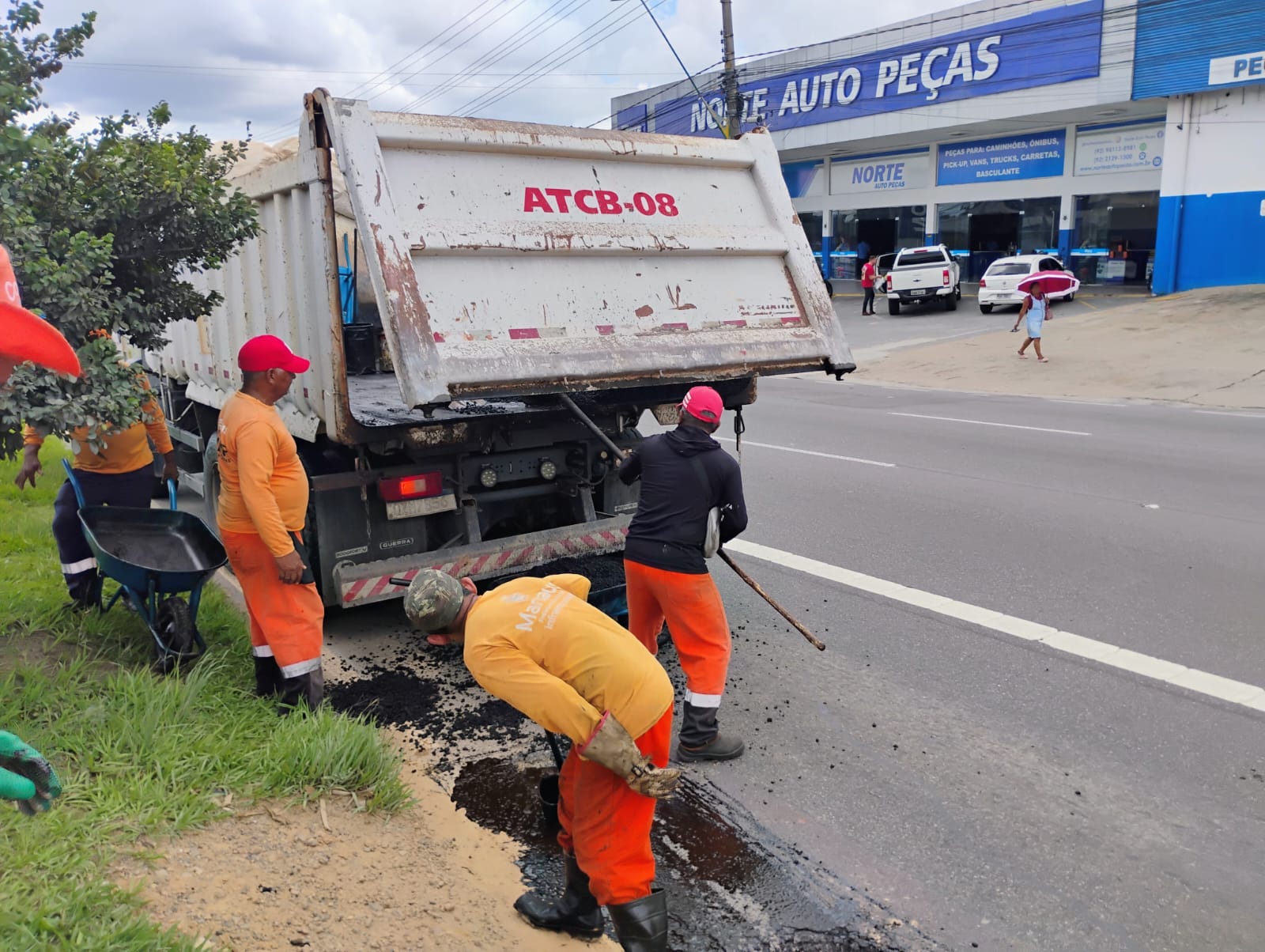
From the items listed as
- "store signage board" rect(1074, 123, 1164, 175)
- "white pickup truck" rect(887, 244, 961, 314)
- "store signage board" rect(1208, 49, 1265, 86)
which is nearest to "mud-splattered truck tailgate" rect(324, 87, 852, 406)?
"store signage board" rect(1208, 49, 1265, 86)

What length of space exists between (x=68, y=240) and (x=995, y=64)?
27.1 meters

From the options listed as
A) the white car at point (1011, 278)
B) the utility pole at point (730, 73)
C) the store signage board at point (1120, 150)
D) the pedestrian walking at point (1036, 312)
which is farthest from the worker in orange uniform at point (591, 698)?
the store signage board at point (1120, 150)

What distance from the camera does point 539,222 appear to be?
4898mm

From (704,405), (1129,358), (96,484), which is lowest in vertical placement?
(1129,358)

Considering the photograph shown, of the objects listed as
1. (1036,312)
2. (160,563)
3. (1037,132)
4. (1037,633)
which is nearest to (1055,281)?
(1037,132)

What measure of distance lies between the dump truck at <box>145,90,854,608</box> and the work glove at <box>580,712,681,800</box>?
202 cm

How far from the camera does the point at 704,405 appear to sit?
4160 millimetres

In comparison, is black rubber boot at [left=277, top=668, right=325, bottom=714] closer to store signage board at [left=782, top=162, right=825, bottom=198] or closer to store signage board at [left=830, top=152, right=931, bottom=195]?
store signage board at [left=830, top=152, right=931, bottom=195]

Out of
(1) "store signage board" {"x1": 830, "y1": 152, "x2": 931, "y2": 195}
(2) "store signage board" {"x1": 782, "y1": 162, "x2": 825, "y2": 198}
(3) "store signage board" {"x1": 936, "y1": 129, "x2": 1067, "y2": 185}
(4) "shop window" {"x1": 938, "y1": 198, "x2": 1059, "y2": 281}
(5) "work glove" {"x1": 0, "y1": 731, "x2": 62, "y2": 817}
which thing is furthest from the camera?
(2) "store signage board" {"x1": 782, "y1": 162, "x2": 825, "y2": 198}

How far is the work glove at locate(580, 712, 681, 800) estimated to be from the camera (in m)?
2.59

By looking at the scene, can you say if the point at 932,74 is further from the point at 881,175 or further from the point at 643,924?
the point at 643,924

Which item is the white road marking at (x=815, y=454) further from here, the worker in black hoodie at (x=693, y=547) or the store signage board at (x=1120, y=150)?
the store signage board at (x=1120, y=150)

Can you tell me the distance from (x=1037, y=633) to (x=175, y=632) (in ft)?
14.1

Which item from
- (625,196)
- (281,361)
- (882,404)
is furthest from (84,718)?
(882,404)
